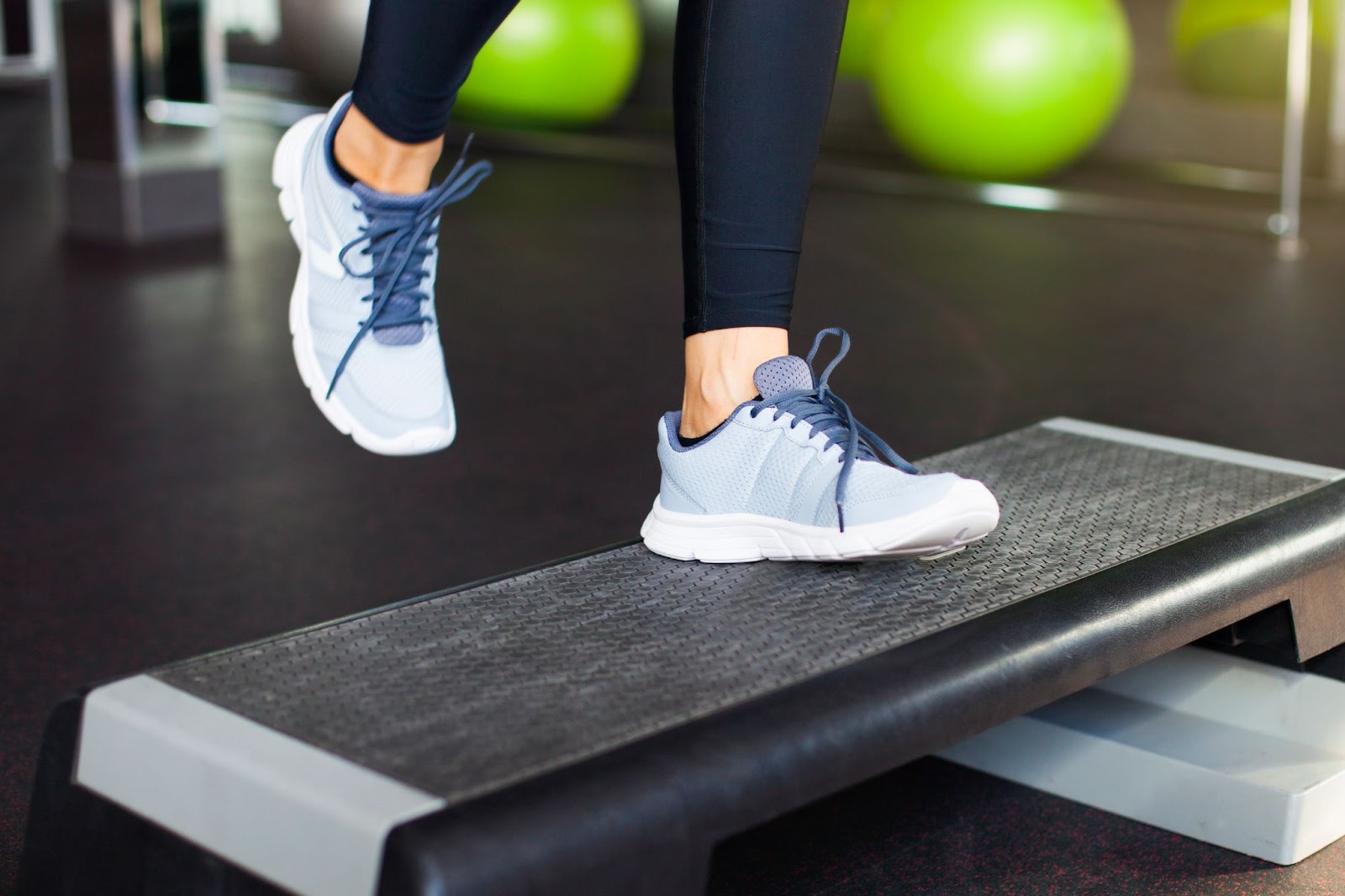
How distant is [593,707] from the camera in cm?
77

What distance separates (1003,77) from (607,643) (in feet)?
10.4

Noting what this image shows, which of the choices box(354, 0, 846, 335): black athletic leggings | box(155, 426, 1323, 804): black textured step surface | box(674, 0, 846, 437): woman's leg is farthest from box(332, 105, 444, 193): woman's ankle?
box(155, 426, 1323, 804): black textured step surface

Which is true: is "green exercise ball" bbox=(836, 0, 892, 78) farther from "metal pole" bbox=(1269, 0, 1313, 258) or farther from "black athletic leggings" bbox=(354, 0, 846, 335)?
"black athletic leggings" bbox=(354, 0, 846, 335)

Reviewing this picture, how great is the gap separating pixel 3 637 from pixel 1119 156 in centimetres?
409

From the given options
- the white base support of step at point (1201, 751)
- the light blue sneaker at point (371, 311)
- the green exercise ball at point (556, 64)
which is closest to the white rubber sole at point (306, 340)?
the light blue sneaker at point (371, 311)

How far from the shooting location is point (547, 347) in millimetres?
2498

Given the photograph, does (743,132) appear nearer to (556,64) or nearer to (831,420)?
(831,420)

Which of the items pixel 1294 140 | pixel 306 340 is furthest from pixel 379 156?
pixel 1294 140

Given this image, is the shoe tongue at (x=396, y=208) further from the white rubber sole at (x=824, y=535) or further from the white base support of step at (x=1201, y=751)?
the white base support of step at (x=1201, y=751)

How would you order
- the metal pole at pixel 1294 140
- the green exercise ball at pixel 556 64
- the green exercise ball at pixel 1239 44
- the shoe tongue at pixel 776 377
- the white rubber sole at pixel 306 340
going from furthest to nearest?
1. the green exercise ball at pixel 556 64
2. the green exercise ball at pixel 1239 44
3. the metal pole at pixel 1294 140
4. the white rubber sole at pixel 306 340
5. the shoe tongue at pixel 776 377

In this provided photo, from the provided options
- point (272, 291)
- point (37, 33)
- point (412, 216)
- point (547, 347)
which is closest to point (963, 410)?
point (547, 347)

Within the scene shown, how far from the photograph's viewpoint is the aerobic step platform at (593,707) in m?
0.67

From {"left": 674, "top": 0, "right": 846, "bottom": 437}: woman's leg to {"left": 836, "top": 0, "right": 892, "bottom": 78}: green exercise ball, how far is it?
136 inches

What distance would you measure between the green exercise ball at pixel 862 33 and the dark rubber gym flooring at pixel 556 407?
0.82 m
